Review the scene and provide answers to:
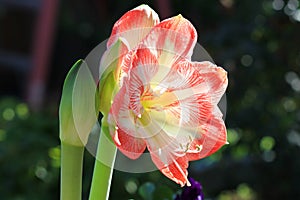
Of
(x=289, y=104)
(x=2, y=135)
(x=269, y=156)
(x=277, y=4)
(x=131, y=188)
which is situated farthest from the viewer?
(x=289, y=104)

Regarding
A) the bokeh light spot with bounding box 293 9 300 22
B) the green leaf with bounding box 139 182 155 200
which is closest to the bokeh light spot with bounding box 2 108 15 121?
the bokeh light spot with bounding box 293 9 300 22

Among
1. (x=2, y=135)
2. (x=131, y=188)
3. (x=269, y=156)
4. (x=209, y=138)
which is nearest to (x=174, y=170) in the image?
(x=209, y=138)

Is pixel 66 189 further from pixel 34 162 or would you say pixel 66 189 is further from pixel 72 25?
pixel 72 25

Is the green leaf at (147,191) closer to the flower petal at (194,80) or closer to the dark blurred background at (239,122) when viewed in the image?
the flower petal at (194,80)

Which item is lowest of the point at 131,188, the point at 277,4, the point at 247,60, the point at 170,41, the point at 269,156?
the point at 269,156

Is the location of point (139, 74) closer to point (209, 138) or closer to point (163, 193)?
point (209, 138)

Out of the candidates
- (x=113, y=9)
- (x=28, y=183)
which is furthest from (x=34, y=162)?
(x=113, y=9)

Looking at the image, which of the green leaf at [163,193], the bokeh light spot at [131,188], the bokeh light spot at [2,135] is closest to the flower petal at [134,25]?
the green leaf at [163,193]
